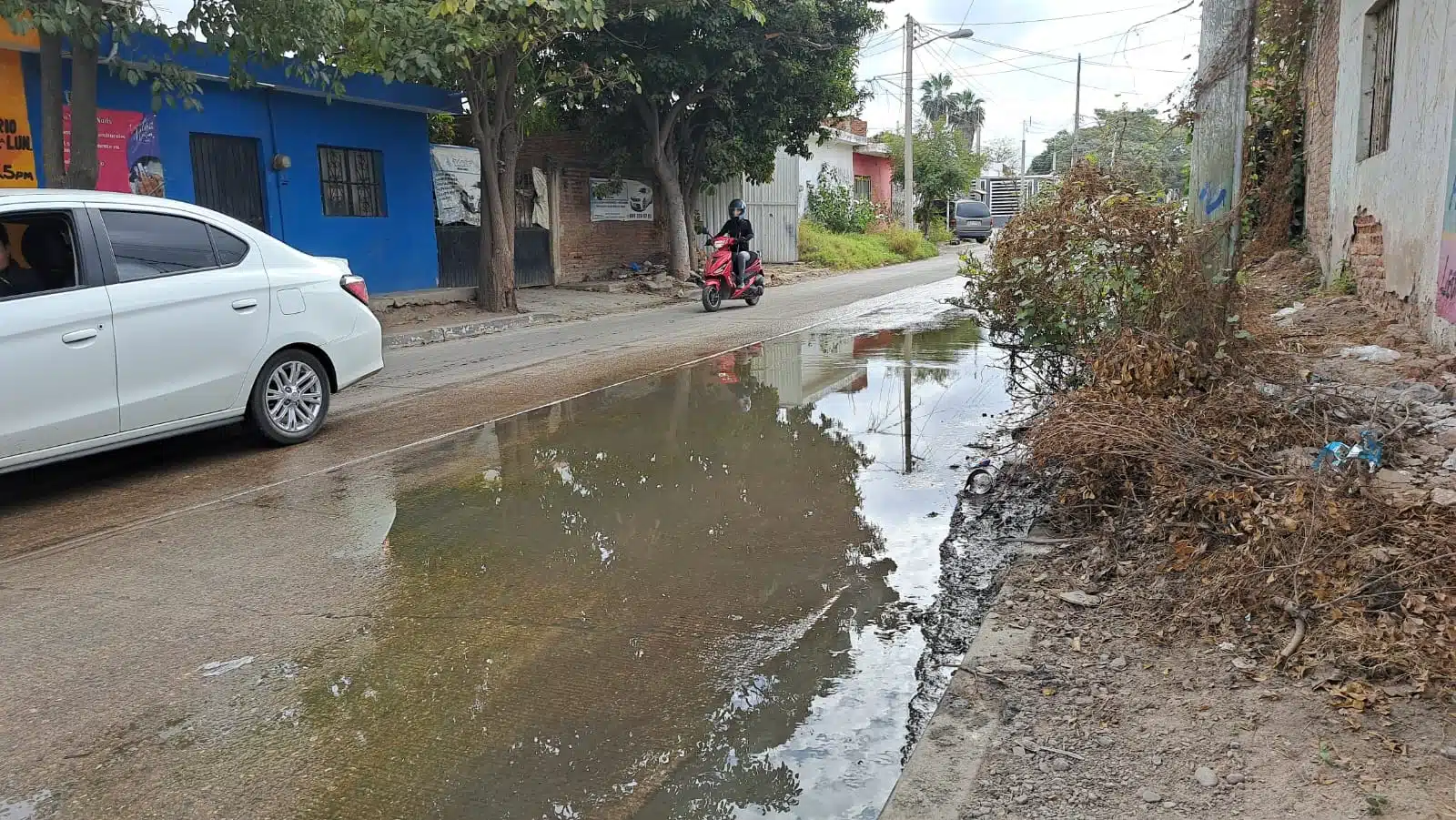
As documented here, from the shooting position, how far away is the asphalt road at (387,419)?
20.0 ft

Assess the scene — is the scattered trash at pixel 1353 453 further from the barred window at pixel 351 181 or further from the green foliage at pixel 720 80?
the barred window at pixel 351 181

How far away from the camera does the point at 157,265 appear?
22.0 ft

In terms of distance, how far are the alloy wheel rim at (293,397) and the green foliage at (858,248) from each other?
2255 cm

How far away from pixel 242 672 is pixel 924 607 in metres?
2.73

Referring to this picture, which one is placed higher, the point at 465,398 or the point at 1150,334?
the point at 1150,334

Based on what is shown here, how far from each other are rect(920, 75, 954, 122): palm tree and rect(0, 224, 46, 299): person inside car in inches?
2885

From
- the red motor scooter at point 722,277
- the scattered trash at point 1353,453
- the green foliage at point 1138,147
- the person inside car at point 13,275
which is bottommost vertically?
the scattered trash at point 1353,453

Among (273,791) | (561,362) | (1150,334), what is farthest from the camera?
(561,362)

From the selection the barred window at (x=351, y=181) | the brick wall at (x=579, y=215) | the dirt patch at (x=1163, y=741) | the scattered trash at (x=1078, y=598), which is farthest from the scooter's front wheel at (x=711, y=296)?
the dirt patch at (x=1163, y=741)

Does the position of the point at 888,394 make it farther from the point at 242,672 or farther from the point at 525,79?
the point at 525,79

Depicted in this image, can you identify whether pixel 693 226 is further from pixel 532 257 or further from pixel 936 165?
pixel 936 165

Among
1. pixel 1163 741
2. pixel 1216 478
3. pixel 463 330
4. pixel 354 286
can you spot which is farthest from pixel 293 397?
pixel 463 330

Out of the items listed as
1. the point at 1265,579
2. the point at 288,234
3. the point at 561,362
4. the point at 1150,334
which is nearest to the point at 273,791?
the point at 1265,579

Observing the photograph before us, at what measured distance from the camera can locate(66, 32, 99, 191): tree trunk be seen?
33.3 feet
